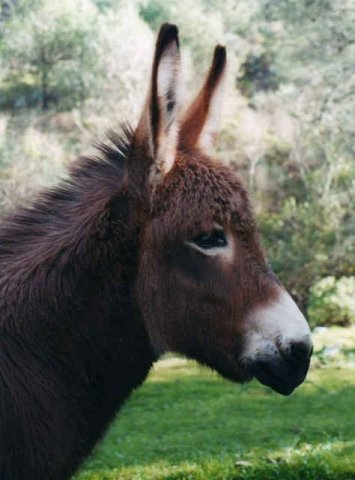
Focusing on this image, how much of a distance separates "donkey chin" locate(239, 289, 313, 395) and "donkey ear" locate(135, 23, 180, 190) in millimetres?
674

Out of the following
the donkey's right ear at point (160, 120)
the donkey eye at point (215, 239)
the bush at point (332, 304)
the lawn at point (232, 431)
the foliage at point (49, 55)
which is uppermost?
the donkey's right ear at point (160, 120)

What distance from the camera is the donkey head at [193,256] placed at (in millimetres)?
3164

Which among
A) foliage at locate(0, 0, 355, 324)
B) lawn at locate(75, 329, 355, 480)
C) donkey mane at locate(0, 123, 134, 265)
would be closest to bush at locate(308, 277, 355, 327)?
foliage at locate(0, 0, 355, 324)

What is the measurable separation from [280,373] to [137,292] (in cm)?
62

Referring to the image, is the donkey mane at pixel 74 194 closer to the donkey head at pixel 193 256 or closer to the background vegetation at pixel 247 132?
the donkey head at pixel 193 256

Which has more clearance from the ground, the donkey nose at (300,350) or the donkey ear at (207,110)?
the donkey ear at (207,110)

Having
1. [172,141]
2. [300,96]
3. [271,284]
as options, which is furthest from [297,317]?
[300,96]

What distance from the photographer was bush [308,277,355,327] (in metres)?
23.1

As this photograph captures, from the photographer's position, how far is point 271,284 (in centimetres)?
320

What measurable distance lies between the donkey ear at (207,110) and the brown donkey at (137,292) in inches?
7.9

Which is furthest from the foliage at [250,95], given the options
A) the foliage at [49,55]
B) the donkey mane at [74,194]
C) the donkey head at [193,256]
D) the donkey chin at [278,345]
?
the donkey chin at [278,345]

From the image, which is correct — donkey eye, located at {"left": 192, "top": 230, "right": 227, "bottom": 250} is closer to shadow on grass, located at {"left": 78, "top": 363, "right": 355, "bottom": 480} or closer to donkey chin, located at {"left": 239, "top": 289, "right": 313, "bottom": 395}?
donkey chin, located at {"left": 239, "top": 289, "right": 313, "bottom": 395}

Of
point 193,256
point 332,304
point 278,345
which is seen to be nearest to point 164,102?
point 193,256

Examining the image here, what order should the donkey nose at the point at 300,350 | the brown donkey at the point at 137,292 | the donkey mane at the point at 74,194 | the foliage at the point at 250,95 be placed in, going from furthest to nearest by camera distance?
the foliage at the point at 250,95, the donkey mane at the point at 74,194, the brown donkey at the point at 137,292, the donkey nose at the point at 300,350
